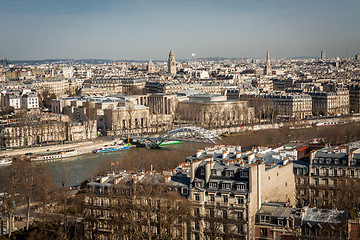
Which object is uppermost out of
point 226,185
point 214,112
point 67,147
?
point 226,185

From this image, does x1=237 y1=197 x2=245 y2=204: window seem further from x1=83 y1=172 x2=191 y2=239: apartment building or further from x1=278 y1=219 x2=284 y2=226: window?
x1=83 y1=172 x2=191 y2=239: apartment building

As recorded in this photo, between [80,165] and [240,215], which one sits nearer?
[240,215]

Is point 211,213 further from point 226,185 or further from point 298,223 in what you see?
point 298,223

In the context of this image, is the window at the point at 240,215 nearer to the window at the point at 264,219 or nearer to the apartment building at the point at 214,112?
the window at the point at 264,219

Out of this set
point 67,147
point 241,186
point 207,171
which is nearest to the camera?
point 241,186

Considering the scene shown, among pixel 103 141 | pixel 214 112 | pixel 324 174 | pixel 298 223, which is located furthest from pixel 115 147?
pixel 298 223

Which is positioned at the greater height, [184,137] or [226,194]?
[226,194]

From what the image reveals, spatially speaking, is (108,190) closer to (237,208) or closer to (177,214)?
(177,214)

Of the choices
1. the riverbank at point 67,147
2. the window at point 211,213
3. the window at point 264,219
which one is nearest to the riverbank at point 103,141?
the riverbank at point 67,147

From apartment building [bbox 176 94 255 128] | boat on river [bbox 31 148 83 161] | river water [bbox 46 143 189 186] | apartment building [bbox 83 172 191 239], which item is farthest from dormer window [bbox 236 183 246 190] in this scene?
apartment building [bbox 176 94 255 128]
